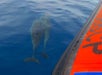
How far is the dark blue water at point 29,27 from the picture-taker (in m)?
4.75

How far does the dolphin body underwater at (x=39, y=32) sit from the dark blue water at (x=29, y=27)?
0.10 meters

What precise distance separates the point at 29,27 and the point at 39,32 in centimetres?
54

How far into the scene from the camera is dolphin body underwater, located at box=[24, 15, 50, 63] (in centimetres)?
505

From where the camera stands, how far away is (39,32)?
18.3 ft

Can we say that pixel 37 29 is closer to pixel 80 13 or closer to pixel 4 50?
pixel 4 50

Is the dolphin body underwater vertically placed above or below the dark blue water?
above

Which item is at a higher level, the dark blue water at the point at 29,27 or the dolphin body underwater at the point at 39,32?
the dolphin body underwater at the point at 39,32

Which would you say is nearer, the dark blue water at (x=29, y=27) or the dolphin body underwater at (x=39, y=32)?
the dark blue water at (x=29, y=27)

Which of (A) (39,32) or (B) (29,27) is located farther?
(B) (29,27)

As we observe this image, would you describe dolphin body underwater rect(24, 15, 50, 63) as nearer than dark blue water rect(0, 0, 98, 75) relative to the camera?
No

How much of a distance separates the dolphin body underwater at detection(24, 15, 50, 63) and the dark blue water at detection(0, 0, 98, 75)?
10 cm

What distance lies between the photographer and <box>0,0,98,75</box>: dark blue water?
187 inches

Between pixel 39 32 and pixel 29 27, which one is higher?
pixel 39 32

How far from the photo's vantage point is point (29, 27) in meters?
6.00
